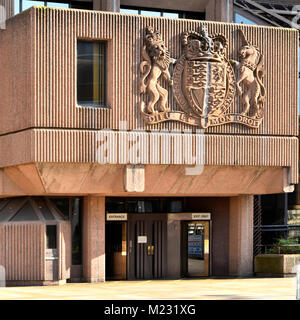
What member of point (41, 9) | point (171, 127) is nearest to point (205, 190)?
point (171, 127)

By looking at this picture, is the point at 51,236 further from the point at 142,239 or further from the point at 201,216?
the point at 201,216

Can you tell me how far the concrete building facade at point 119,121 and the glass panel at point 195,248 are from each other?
2.72m

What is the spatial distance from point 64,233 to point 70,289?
2.87 m

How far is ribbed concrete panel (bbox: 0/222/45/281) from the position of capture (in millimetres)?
29734

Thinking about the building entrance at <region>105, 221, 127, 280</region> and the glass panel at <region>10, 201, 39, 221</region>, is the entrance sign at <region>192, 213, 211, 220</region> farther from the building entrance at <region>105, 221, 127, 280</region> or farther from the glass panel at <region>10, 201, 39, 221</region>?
the glass panel at <region>10, 201, 39, 221</region>

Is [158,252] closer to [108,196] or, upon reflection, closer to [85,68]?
[108,196]

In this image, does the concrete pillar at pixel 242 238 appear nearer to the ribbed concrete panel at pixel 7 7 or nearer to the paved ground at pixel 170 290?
→ the paved ground at pixel 170 290

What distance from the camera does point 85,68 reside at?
29500 mm

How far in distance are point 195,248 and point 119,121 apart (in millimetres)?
7306

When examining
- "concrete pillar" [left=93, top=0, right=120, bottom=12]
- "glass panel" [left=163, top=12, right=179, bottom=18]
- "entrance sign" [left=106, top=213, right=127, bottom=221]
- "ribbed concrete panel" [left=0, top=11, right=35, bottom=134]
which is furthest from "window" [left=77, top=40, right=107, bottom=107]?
"glass panel" [left=163, top=12, right=179, bottom=18]

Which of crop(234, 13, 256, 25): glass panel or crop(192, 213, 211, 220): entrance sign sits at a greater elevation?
crop(234, 13, 256, 25): glass panel

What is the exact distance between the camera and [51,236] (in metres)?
30.3

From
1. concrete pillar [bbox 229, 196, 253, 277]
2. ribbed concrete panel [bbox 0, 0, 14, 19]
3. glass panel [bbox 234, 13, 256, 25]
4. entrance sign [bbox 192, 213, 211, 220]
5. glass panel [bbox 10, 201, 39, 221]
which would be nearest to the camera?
glass panel [bbox 10, 201, 39, 221]

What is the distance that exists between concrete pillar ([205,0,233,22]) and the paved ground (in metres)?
9.91
